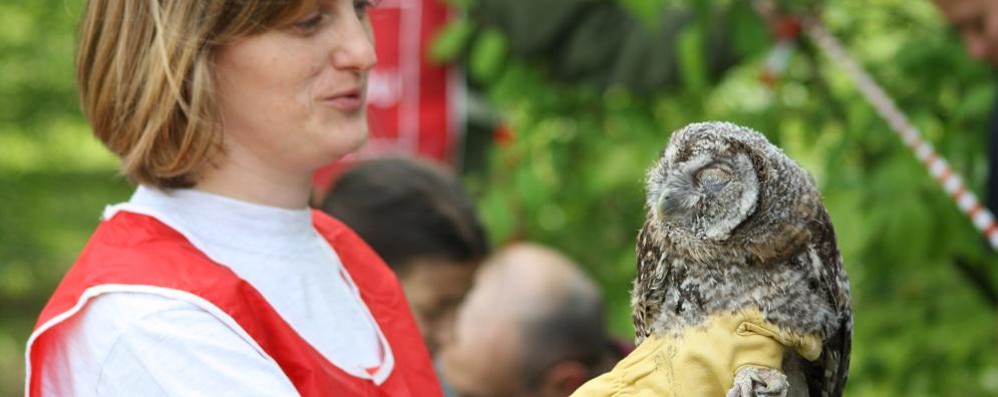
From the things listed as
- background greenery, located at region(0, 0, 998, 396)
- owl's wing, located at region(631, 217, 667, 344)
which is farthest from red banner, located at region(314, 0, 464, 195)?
owl's wing, located at region(631, 217, 667, 344)

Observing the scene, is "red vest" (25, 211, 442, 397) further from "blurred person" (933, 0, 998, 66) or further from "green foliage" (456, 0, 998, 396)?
"blurred person" (933, 0, 998, 66)

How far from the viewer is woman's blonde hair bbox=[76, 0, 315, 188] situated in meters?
1.83

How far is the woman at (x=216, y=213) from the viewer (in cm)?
170

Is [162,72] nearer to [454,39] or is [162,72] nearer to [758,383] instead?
[758,383]

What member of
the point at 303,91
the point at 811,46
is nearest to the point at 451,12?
the point at 811,46

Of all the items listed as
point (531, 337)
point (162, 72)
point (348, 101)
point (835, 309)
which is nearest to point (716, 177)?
point (835, 309)

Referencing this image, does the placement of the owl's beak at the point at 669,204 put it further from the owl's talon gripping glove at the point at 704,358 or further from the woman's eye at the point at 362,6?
the woman's eye at the point at 362,6

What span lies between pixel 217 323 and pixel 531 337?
2.05 meters

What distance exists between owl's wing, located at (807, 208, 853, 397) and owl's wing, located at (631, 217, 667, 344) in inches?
8.4

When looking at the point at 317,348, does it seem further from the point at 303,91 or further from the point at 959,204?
the point at 959,204

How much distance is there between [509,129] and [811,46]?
112 centimetres

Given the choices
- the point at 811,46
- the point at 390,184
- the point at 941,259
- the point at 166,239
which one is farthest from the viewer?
the point at 811,46

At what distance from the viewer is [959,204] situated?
3.66 meters

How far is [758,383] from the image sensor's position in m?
1.66
